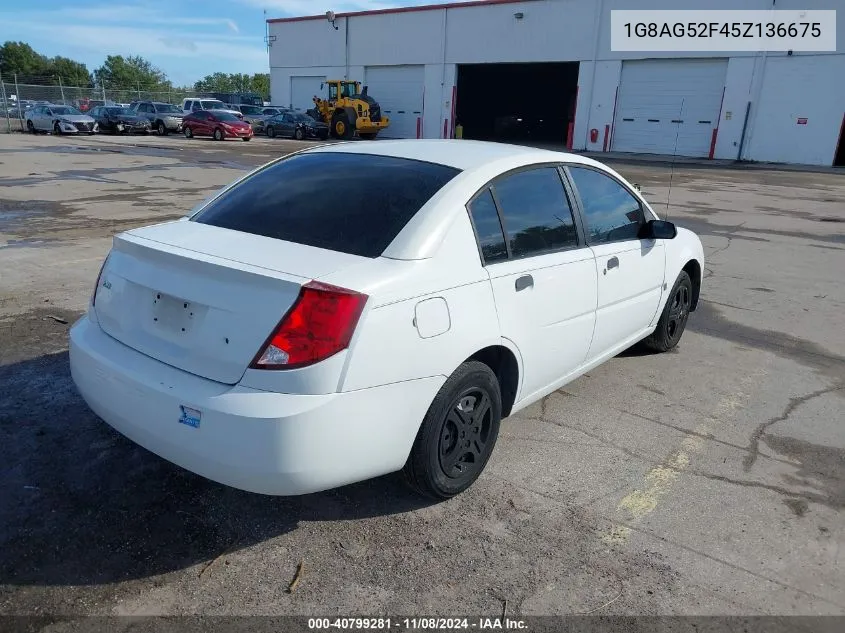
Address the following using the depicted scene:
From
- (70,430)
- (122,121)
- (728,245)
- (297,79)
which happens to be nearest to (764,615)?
(70,430)

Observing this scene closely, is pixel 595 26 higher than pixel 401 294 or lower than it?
higher

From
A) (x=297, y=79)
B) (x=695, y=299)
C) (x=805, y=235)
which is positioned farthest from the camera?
(x=297, y=79)

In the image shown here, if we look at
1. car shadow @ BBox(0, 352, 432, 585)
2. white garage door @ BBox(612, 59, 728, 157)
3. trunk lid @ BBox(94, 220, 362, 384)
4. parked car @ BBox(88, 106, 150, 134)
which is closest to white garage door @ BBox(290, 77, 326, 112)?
parked car @ BBox(88, 106, 150, 134)

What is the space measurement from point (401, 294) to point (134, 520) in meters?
A: 1.57

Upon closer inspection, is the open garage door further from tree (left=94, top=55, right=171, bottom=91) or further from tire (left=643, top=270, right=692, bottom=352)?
tree (left=94, top=55, right=171, bottom=91)

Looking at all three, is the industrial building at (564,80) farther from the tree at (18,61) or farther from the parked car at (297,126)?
the tree at (18,61)

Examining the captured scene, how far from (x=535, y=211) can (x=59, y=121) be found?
36182 millimetres

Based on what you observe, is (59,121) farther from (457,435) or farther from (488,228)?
(457,435)

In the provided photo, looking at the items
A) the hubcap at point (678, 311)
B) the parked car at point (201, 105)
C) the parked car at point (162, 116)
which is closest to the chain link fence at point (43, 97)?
the parked car at point (162, 116)

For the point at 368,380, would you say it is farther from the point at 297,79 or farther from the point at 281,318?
the point at 297,79

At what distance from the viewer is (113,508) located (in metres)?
3.00

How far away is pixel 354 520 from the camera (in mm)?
3031

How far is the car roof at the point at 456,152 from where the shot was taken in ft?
11.5

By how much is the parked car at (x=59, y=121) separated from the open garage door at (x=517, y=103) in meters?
20.4
